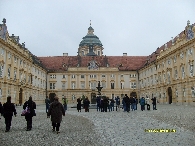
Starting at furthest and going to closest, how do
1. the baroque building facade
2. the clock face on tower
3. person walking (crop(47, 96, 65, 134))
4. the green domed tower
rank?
the green domed tower → the clock face on tower → the baroque building facade → person walking (crop(47, 96, 65, 134))

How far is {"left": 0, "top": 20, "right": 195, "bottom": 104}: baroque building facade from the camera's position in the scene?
36.0 m

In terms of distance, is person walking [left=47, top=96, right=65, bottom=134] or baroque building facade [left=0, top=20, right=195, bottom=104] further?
baroque building facade [left=0, top=20, right=195, bottom=104]

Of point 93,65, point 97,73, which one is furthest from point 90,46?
point 97,73

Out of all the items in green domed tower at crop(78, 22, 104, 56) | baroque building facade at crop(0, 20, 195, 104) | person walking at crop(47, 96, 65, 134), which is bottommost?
person walking at crop(47, 96, 65, 134)

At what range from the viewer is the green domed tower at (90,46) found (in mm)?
76000

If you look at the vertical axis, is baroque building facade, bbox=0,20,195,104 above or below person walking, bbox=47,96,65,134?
above

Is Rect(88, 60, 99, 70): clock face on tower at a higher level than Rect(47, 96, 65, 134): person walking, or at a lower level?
higher

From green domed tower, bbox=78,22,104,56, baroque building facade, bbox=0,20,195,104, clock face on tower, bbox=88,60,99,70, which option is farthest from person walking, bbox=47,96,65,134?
green domed tower, bbox=78,22,104,56

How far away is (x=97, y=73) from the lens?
60.7m

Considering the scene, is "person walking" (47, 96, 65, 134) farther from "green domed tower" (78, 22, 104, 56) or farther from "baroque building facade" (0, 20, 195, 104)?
"green domed tower" (78, 22, 104, 56)

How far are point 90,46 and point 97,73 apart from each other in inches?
694

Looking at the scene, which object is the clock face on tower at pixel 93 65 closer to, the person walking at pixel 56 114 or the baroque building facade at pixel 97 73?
the baroque building facade at pixel 97 73

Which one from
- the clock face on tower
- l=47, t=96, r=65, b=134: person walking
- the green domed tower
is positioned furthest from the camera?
the green domed tower

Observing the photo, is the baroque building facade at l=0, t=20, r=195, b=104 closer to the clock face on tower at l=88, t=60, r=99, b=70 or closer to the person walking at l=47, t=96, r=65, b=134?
the clock face on tower at l=88, t=60, r=99, b=70
